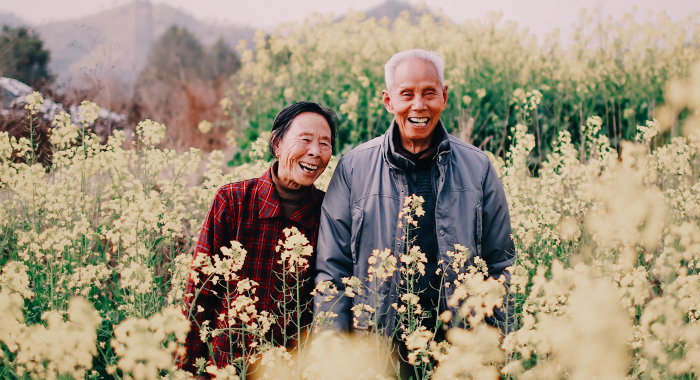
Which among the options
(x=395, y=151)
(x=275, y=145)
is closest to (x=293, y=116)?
(x=275, y=145)

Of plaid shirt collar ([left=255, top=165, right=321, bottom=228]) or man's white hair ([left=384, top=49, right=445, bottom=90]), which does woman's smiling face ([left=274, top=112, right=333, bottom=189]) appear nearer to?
plaid shirt collar ([left=255, top=165, right=321, bottom=228])

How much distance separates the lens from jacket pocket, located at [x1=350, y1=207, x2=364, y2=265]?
2652 mm

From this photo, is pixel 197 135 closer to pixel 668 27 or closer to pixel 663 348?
pixel 668 27

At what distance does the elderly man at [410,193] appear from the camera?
8.64 feet

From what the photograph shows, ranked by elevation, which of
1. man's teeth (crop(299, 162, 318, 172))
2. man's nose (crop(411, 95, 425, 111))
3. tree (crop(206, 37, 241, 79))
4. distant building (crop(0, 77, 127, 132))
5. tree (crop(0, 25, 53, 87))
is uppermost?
tree (crop(206, 37, 241, 79))

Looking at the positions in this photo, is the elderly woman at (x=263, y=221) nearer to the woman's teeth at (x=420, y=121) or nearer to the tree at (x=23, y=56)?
the woman's teeth at (x=420, y=121)

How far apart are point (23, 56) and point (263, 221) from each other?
45.5 feet

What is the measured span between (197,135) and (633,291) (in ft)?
42.0

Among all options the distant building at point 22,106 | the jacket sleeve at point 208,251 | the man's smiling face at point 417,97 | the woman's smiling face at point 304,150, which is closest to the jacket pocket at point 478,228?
the man's smiling face at point 417,97

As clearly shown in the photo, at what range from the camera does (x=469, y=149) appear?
2895 millimetres

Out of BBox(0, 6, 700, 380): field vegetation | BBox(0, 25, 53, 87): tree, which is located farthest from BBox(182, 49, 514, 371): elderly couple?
BBox(0, 25, 53, 87): tree

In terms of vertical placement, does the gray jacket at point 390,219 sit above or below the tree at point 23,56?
below

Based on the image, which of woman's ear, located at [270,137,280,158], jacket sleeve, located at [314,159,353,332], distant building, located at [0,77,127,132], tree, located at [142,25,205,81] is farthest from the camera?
tree, located at [142,25,205,81]

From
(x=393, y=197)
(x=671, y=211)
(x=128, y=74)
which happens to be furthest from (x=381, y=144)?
(x=128, y=74)
